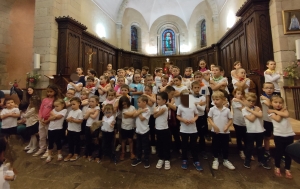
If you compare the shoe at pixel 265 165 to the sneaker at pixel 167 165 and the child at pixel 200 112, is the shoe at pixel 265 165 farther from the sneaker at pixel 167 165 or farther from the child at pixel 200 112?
the sneaker at pixel 167 165

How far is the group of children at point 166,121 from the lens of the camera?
2350mm

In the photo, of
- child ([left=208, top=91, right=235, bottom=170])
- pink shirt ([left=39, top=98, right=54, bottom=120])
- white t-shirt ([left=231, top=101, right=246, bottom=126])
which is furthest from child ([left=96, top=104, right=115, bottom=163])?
white t-shirt ([left=231, top=101, right=246, bottom=126])

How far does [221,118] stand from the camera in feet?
7.91

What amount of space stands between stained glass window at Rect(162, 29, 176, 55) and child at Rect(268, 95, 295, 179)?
11058 millimetres

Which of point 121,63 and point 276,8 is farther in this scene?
point 121,63

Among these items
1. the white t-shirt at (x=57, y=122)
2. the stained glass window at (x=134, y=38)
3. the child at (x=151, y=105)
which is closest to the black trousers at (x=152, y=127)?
the child at (x=151, y=105)

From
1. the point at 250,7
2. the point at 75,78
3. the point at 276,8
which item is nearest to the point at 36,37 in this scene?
the point at 75,78

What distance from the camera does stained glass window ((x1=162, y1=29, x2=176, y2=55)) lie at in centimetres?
1271

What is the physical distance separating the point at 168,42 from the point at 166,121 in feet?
37.5

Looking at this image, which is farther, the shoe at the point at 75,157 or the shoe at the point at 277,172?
the shoe at the point at 75,157

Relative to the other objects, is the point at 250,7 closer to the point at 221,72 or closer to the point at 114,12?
the point at 221,72

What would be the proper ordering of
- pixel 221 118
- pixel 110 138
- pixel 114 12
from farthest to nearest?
1. pixel 114 12
2. pixel 110 138
3. pixel 221 118

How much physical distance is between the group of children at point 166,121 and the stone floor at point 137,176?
0.12m

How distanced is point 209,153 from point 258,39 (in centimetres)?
388
